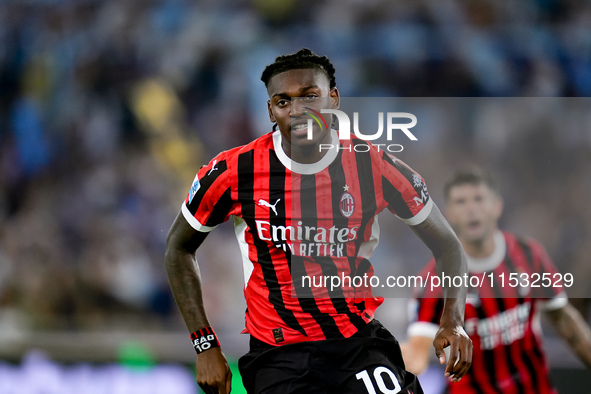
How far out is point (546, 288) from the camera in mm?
3965

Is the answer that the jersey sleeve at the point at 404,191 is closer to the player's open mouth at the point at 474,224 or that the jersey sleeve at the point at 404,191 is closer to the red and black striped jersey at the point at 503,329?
the red and black striped jersey at the point at 503,329

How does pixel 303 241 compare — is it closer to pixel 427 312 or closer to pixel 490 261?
pixel 427 312

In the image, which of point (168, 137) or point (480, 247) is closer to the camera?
point (480, 247)

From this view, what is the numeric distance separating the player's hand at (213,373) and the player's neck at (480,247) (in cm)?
173

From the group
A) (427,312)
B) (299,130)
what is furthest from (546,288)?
(299,130)

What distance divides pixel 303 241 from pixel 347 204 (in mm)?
225

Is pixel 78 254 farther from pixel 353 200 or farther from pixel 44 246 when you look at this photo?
pixel 353 200

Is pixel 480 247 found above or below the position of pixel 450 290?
above

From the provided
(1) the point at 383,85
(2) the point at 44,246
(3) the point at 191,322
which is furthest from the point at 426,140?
(2) the point at 44,246

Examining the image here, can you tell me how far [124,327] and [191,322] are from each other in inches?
119

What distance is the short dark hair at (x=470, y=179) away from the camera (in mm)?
4113

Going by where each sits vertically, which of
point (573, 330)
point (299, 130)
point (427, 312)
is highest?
point (299, 130)

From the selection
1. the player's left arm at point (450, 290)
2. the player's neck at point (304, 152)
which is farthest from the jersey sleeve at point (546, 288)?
the player's neck at point (304, 152)

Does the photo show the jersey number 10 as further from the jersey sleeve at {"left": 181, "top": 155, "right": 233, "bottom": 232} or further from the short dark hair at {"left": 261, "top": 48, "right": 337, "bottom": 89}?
the short dark hair at {"left": 261, "top": 48, "right": 337, "bottom": 89}
